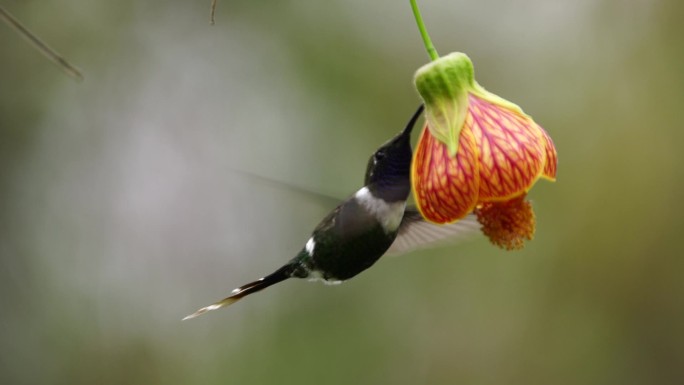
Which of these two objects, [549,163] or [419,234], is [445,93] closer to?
[549,163]

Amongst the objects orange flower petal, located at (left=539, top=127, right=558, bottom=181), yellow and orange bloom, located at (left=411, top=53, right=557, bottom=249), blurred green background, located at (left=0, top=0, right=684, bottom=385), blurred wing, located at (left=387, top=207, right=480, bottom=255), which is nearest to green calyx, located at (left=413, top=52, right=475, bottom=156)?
yellow and orange bloom, located at (left=411, top=53, right=557, bottom=249)

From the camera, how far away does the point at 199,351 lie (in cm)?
335

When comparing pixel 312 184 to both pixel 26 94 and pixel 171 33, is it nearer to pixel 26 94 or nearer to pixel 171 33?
pixel 171 33

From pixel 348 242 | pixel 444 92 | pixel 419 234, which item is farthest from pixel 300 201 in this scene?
pixel 444 92

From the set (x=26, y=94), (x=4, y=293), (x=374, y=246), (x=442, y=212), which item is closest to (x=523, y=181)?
(x=442, y=212)

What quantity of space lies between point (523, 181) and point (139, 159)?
2.25 m

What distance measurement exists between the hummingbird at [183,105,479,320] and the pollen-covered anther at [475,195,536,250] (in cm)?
15

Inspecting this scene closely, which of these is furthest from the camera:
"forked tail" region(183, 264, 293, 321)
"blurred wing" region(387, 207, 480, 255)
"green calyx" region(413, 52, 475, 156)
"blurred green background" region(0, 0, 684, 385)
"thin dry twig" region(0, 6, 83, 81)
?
"blurred green background" region(0, 0, 684, 385)

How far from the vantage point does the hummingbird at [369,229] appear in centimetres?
117

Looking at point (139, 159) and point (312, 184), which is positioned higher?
point (139, 159)

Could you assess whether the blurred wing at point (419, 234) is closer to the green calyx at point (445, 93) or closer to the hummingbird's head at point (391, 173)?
the hummingbird's head at point (391, 173)

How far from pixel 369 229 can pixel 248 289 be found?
19 cm

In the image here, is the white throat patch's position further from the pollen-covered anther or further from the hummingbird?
the pollen-covered anther

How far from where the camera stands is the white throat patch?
118cm
